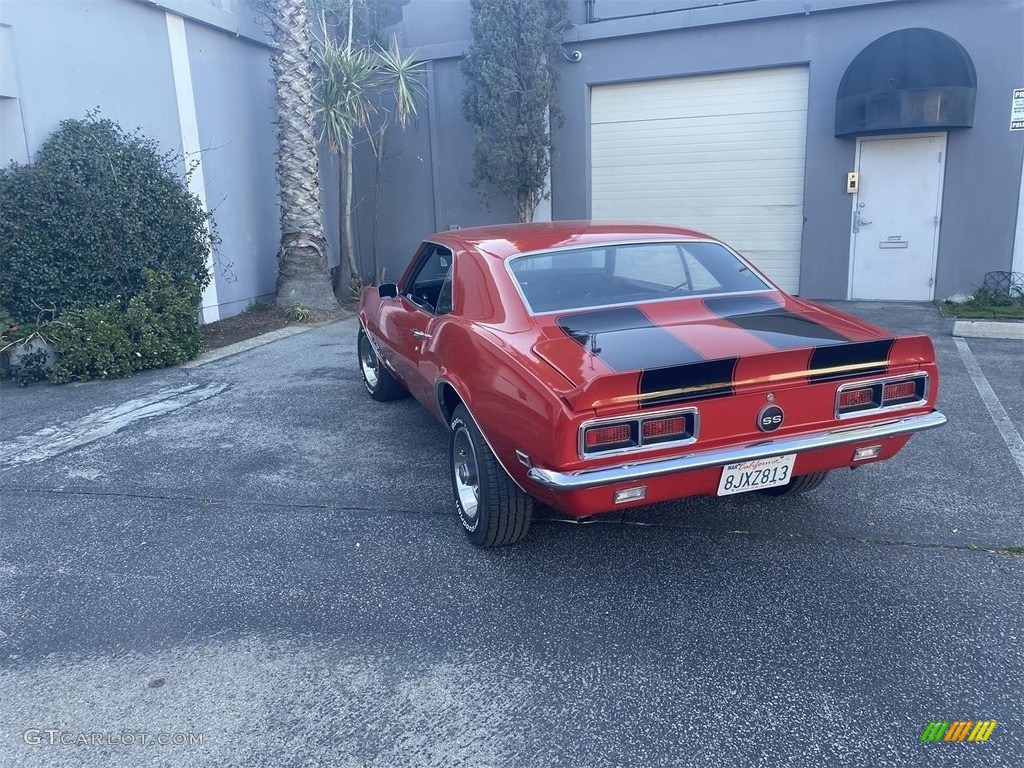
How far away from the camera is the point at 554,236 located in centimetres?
454

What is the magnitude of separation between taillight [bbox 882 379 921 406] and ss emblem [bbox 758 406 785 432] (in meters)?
0.55

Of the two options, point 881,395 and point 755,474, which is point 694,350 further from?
point 881,395

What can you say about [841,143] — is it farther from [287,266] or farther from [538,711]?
[538,711]

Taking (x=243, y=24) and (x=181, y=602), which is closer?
(x=181, y=602)

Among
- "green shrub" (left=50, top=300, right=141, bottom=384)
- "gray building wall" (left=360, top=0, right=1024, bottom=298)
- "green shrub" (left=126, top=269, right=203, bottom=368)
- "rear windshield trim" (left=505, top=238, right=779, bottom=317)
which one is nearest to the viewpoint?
"rear windshield trim" (left=505, top=238, right=779, bottom=317)

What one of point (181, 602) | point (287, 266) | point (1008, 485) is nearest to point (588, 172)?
point (287, 266)

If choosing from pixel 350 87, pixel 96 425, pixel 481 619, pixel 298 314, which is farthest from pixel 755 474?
pixel 350 87

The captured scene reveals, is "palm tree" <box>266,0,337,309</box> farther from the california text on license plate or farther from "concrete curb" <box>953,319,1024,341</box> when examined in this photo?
the california text on license plate

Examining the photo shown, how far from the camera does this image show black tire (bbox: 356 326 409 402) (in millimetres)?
6227

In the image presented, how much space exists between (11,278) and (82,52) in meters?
2.75

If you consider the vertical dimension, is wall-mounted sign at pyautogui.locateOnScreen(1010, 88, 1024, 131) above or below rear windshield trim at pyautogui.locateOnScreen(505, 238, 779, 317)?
above

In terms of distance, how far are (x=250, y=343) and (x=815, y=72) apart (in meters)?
8.08

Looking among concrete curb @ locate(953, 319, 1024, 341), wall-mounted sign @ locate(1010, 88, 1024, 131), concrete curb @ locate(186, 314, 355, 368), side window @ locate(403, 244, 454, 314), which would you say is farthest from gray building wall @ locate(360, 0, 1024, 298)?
side window @ locate(403, 244, 454, 314)

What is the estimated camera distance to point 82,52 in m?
8.52
